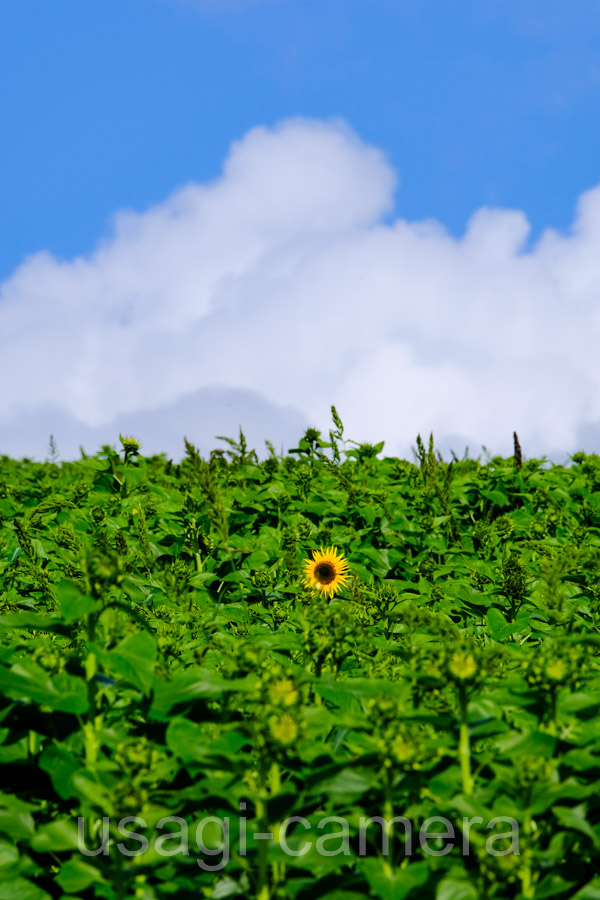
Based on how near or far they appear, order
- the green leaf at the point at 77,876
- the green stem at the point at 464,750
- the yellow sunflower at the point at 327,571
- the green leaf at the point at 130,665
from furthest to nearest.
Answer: the yellow sunflower at the point at 327,571 → the green leaf at the point at 130,665 → the green stem at the point at 464,750 → the green leaf at the point at 77,876

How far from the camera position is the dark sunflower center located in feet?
Answer: 18.8

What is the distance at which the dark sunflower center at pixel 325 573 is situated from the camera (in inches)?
226

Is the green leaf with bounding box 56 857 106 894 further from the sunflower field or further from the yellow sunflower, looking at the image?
the yellow sunflower

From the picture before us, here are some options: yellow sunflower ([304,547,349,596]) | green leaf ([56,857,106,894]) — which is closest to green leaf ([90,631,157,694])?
green leaf ([56,857,106,894])

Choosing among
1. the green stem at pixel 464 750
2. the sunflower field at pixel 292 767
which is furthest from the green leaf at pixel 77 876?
the green stem at pixel 464 750

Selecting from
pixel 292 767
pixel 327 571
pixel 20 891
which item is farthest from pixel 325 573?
pixel 20 891

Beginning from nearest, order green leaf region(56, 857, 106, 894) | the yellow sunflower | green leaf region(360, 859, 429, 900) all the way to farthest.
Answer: green leaf region(360, 859, 429, 900) → green leaf region(56, 857, 106, 894) → the yellow sunflower

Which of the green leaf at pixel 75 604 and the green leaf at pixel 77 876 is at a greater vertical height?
the green leaf at pixel 75 604

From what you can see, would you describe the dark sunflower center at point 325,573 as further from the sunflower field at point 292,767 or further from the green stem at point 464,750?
the green stem at point 464,750

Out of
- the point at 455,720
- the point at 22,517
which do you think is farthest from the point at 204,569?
the point at 455,720

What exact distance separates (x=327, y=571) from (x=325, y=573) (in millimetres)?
20

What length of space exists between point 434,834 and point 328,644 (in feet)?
2.49

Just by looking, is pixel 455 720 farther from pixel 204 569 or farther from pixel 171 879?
pixel 204 569

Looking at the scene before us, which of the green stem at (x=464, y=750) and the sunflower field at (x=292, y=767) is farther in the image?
the green stem at (x=464, y=750)
